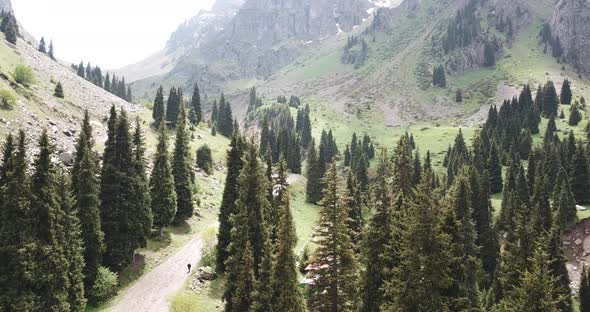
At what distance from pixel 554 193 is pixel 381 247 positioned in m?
76.8

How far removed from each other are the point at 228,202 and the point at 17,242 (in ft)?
78.5

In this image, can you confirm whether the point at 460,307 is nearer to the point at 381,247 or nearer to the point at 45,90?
A: the point at 381,247

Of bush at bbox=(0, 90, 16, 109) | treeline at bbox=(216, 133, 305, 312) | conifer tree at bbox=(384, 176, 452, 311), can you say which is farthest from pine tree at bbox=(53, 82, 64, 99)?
conifer tree at bbox=(384, 176, 452, 311)

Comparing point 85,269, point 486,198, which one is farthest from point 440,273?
point 486,198

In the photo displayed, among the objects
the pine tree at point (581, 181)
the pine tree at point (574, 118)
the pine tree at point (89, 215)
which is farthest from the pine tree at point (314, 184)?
the pine tree at point (574, 118)

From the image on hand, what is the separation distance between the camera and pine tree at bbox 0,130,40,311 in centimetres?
3500

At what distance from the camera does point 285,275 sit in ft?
118

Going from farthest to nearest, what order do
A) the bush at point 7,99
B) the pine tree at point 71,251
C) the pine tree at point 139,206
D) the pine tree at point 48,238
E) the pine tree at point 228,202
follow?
the bush at point 7,99 < the pine tree at point 139,206 < the pine tree at point 228,202 < the pine tree at point 71,251 < the pine tree at point 48,238

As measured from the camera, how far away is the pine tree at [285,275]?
35.8m

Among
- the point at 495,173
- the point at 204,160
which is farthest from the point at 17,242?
the point at 495,173

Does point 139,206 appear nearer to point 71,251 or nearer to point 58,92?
point 71,251

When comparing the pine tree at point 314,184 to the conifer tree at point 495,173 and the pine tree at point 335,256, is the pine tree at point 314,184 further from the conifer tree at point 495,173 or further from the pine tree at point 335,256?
the pine tree at point 335,256

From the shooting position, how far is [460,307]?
2534 cm

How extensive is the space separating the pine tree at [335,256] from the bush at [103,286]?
2423 cm
